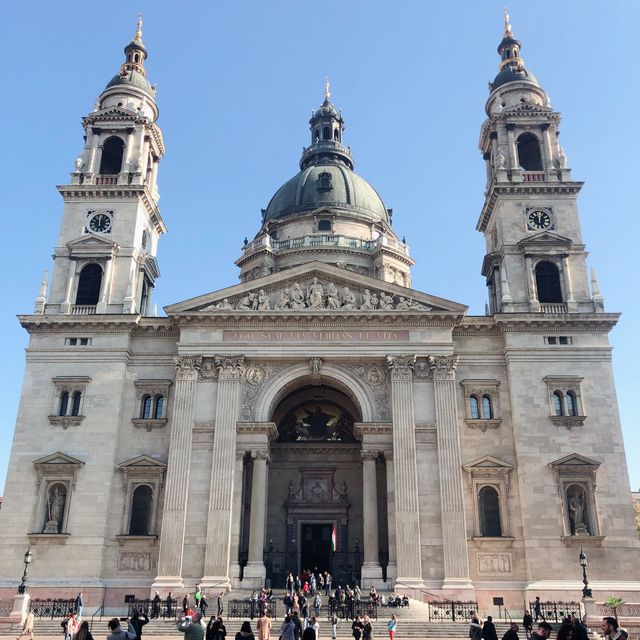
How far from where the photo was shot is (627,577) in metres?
35.1

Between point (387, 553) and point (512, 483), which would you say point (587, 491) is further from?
point (387, 553)

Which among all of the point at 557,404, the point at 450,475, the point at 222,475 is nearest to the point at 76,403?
the point at 222,475

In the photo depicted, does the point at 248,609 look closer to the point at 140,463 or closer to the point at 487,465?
the point at 140,463

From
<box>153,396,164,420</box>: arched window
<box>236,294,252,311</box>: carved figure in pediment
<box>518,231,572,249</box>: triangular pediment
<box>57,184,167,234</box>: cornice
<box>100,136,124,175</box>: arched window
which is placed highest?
<box>100,136,124,175</box>: arched window

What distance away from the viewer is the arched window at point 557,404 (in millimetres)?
38750

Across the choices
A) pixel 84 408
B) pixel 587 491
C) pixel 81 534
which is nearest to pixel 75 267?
pixel 84 408

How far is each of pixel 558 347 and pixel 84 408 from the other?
26.1 m

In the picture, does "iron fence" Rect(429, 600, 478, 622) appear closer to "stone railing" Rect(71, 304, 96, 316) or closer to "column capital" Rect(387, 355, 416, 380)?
"column capital" Rect(387, 355, 416, 380)

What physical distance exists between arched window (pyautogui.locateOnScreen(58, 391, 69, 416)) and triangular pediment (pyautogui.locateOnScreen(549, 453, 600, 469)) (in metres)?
25.9

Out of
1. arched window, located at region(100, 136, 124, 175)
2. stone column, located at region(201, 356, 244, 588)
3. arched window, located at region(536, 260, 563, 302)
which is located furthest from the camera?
arched window, located at region(100, 136, 124, 175)

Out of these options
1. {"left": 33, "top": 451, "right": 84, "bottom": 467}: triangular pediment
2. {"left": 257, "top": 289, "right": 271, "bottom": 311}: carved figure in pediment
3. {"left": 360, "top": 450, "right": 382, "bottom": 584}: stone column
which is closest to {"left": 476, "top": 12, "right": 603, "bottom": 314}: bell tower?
{"left": 360, "top": 450, "right": 382, "bottom": 584}: stone column

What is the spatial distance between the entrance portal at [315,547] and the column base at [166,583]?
328 inches

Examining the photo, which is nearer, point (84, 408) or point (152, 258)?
point (84, 408)

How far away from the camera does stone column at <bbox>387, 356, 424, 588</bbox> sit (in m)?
35.2
